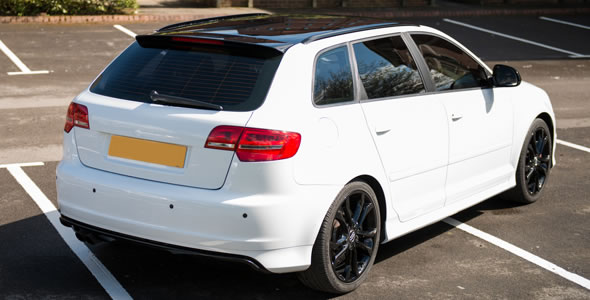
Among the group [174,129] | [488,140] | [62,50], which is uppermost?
[174,129]

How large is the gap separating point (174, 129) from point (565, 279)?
2.77 metres

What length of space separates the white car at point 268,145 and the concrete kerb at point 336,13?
13.2m

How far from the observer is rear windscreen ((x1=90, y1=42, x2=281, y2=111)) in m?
4.89

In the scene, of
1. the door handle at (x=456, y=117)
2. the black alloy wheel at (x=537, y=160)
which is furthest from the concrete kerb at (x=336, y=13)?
the door handle at (x=456, y=117)

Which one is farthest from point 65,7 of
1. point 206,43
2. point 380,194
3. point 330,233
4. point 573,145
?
point 330,233

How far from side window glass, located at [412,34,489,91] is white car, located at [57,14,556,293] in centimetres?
5

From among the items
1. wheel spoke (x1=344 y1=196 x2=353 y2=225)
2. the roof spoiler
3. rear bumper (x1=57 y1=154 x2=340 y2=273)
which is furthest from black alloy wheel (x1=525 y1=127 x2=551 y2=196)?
the roof spoiler

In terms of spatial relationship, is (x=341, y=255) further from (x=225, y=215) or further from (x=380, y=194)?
(x=225, y=215)

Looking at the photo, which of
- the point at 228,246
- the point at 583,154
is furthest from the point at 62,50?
the point at 228,246

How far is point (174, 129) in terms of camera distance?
15.8 feet

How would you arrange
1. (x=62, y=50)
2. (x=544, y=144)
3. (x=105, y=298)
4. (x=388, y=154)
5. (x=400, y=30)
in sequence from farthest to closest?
(x=62, y=50) < (x=544, y=144) < (x=400, y=30) < (x=388, y=154) < (x=105, y=298)

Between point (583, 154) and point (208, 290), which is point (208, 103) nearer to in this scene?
point (208, 290)

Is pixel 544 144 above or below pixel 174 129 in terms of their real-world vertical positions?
below

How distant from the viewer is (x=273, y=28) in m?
5.68
